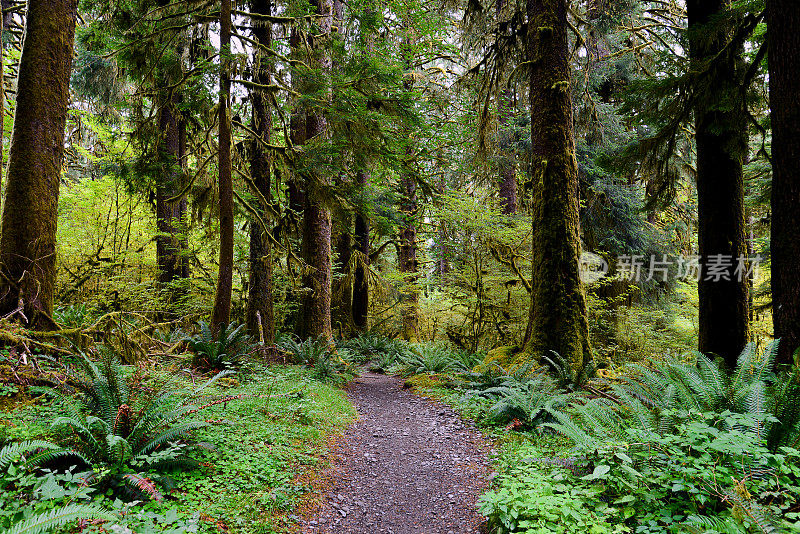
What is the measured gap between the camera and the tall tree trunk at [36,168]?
13.4 feet

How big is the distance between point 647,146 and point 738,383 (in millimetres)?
4463

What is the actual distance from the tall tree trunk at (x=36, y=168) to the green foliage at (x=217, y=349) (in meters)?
2.16

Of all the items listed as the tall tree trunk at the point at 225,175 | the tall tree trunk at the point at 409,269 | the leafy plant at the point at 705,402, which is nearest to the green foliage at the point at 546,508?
the leafy plant at the point at 705,402

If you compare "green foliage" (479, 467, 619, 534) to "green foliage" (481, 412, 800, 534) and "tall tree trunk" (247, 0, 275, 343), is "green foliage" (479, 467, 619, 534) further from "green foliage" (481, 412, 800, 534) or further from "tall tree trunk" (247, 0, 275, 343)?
"tall tree trunk" (247, 0, 275, 343)

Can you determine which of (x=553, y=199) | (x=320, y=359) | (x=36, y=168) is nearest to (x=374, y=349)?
(x=320, y=359)

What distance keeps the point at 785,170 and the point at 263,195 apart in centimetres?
726

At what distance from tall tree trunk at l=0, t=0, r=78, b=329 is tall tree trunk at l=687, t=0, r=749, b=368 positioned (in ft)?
25.7

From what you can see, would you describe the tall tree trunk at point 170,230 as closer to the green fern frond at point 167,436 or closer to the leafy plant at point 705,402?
the green fern frond at point 167,436

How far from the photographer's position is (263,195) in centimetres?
751

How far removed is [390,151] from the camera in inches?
300

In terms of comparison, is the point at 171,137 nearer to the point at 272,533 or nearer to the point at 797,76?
the point at 272,533

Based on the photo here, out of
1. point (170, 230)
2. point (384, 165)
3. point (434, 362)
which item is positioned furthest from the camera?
point (170, 230)

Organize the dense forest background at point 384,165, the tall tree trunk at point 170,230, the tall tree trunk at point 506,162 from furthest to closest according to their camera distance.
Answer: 1. the tall tree trunk at point 506,162
2. the tall tree trunk at point 170,230
3. the dense forest background at point 384,165

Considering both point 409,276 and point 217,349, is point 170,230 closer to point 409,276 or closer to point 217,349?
point 217,349
